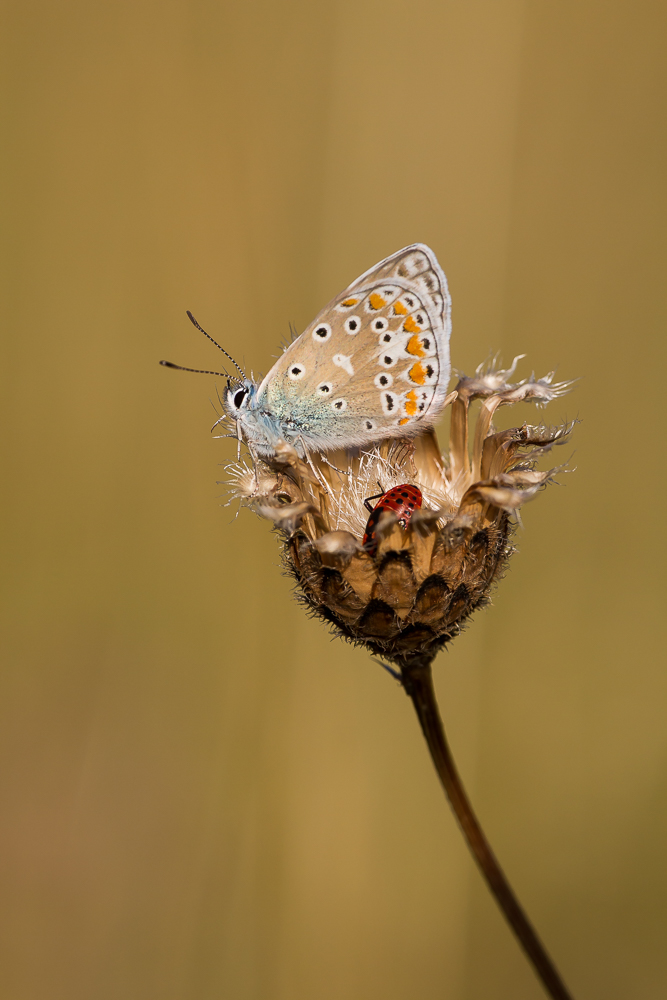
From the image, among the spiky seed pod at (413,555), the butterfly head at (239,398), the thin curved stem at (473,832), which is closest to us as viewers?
the thin curved stem at (473,832)

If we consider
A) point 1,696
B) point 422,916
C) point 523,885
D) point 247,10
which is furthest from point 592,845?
point 247,10

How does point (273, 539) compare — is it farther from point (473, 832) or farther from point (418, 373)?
point (473, 832)

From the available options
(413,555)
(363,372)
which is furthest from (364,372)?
(413,555)

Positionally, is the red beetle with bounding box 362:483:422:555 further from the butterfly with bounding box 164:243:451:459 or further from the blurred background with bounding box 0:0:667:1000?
the blurred background with bounding box 0:0:667:1000

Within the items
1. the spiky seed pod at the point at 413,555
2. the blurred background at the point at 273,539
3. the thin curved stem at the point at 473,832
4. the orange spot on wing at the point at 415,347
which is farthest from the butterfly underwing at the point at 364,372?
the blurred background at the point at 273,539

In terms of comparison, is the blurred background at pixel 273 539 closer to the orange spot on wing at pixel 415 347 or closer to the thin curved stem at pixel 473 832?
the orange spot on wing at pixel 415 347

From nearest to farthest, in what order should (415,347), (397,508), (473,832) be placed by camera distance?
1. (473,832)
2. (397,508)
3. (415,347)

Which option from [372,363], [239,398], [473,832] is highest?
[372,363]
